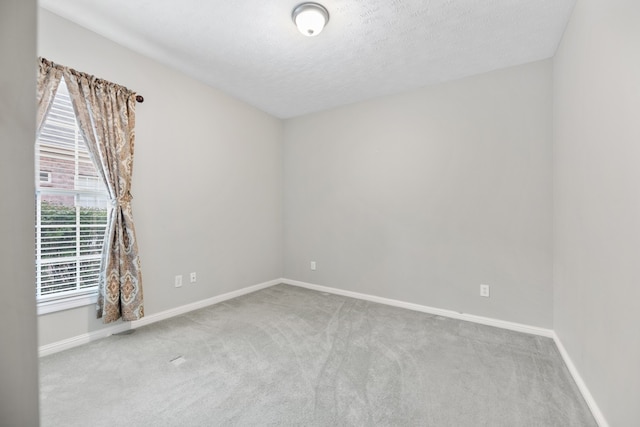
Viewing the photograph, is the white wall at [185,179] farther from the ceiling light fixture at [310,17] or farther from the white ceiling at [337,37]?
the ceiling light fixture at [310,17]

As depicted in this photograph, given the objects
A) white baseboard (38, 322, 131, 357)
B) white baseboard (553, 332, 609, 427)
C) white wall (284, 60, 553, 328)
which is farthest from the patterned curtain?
white baseboard (553, 332, 609, 427)

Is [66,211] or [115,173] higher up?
[115,173]

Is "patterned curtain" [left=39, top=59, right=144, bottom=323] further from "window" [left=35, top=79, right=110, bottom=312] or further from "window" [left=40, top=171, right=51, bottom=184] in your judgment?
"window" [left=40, top=171, right=51, bottom=184]

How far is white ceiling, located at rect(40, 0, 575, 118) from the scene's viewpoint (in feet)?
6.49

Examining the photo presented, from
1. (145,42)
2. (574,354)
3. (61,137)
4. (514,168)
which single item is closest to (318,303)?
(574,354)

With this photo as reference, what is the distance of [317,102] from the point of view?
363cm

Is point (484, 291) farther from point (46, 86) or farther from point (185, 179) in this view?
point (46, 86)

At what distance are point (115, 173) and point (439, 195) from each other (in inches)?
125

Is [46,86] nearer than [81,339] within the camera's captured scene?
Yes

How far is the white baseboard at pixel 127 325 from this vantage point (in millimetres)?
2123

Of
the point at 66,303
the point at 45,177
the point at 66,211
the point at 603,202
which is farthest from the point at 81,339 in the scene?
the point at 603,202

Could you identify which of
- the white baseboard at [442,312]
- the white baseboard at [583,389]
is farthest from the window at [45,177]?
the white baseboard at [583,389]

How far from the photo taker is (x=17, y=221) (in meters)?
0.38

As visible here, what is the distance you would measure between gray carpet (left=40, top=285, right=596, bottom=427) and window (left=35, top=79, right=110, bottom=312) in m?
0.54
